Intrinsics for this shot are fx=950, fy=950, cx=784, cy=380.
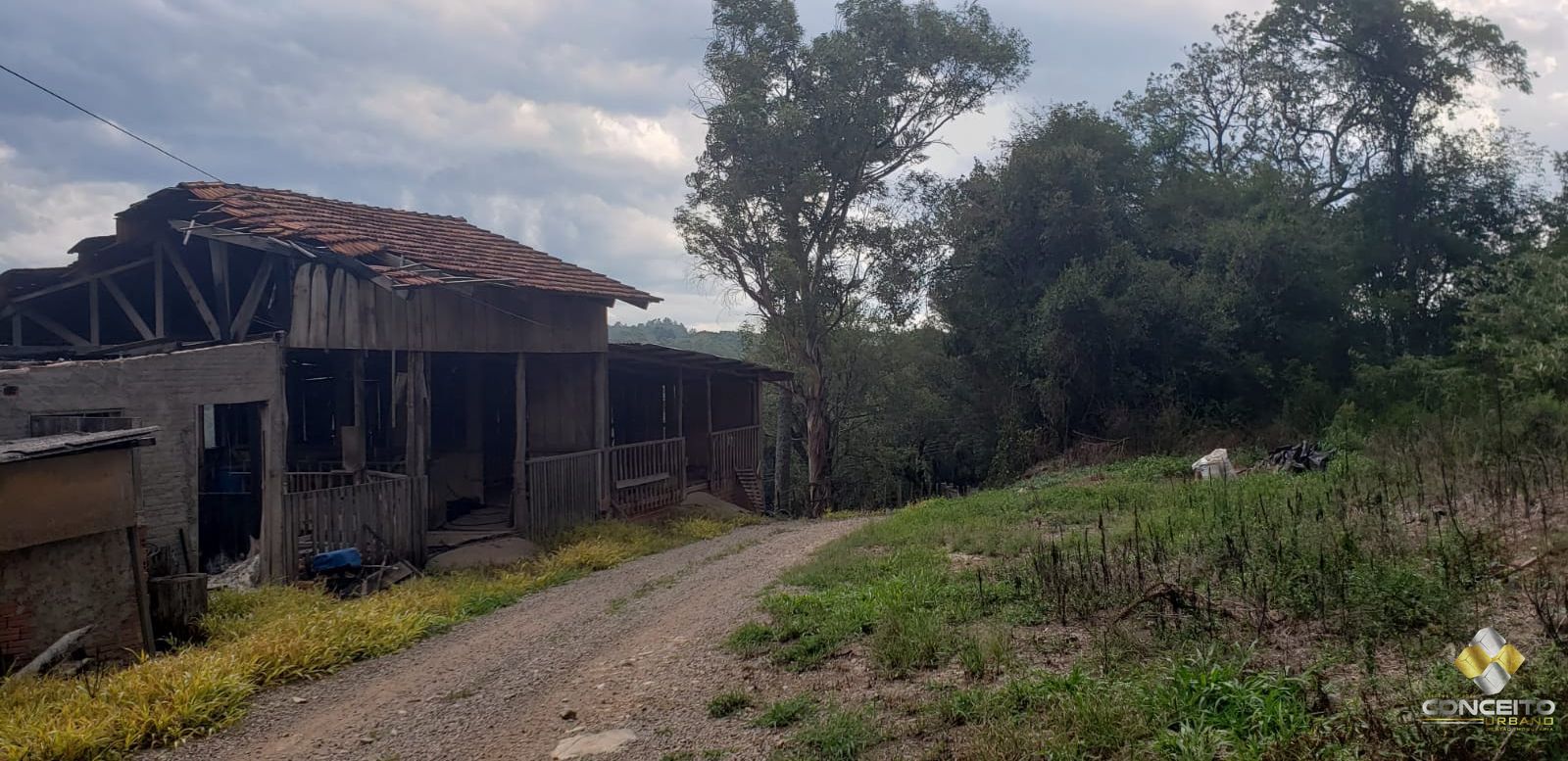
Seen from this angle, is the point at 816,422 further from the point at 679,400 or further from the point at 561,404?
the point at 561,404

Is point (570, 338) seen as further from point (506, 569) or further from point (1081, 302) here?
point (1081, 302)

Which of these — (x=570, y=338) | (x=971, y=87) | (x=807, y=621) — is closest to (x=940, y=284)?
(x=971, y=87)

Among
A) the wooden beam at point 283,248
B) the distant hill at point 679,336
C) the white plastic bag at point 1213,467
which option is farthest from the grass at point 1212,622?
the distant hill at point 679,336

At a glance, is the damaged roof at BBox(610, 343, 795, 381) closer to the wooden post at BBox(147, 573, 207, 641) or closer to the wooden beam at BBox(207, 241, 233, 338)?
the wooden beam at BBox(207, 241, 233, 338)

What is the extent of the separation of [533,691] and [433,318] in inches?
321

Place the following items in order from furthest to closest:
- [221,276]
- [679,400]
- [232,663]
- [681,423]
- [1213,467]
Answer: [681,423] → [679,400] → [1213,467] → [221,276] → [232,663]

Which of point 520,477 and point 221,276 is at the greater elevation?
point 221,276

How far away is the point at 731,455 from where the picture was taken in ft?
67.7

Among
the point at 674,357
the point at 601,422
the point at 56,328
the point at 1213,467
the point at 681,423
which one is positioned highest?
the point at 56,328

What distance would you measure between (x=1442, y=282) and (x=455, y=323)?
21.7 m

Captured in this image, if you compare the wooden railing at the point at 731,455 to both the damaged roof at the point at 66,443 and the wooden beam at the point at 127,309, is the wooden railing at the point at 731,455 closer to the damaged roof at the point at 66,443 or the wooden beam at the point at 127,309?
the wooden beam at the point at 127,309

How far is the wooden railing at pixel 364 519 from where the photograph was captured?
11.1 m

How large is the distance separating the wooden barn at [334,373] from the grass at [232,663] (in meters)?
1.39

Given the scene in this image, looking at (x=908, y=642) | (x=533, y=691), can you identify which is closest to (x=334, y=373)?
(x=533, y=691)
